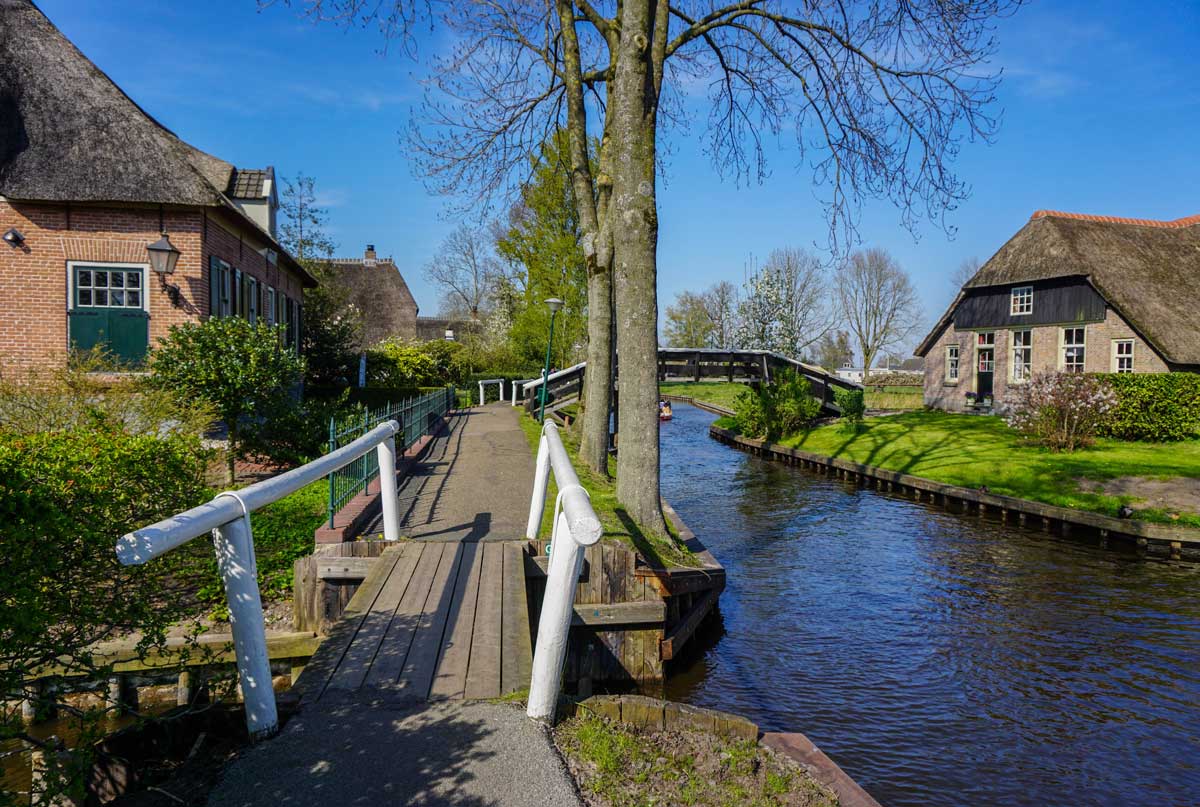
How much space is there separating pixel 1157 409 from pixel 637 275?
16632 millimetres

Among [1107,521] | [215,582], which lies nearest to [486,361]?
[1107,521]

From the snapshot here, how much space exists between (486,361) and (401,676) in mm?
36810

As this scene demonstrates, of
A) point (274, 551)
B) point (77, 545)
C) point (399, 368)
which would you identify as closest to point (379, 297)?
point (399, 368)

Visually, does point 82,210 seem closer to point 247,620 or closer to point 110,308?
point 110,308

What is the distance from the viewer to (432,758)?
139 inches

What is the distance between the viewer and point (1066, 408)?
18156mm

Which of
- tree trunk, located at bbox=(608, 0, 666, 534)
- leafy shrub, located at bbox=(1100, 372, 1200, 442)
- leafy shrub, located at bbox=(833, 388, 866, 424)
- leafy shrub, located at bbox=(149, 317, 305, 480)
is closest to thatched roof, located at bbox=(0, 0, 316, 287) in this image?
leafy shrub, located at bbox=(149, 317, 305, 480)

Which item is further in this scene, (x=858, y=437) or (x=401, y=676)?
(x=858, y=437)

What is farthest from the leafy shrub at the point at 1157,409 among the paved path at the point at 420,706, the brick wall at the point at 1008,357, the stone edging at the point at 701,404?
the stone edging at the point at 701,404

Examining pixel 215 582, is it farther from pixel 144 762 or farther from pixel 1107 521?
pixel 1107 521

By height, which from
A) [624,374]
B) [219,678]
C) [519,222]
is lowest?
[219,678]

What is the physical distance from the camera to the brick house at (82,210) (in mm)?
14680

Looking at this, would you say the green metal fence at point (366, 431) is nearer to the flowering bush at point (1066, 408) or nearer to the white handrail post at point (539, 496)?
the white handrail post at point (539, 496)

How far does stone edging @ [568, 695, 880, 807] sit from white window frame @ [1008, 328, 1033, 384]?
95.6 feet
